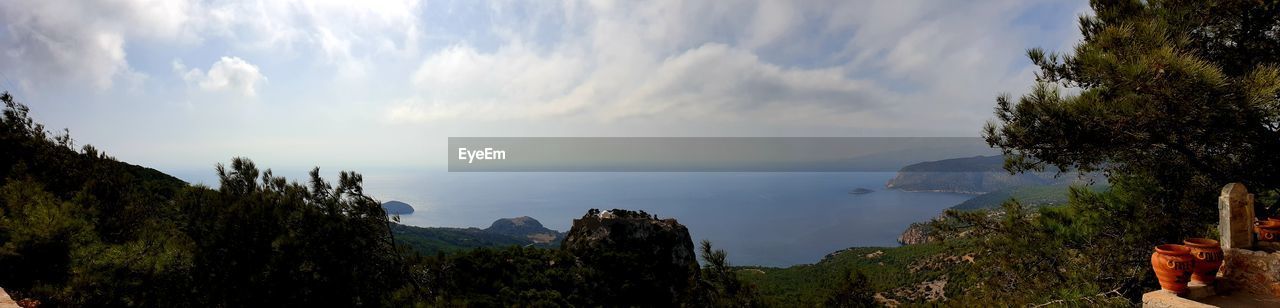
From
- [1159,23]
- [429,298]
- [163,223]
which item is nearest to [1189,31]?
[1159,23]

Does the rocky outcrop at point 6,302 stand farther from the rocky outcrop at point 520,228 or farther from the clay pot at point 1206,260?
the rocky outcrop at point 520,228

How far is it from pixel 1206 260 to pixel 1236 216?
69 cm

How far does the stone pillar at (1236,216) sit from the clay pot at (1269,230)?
0.95 ft

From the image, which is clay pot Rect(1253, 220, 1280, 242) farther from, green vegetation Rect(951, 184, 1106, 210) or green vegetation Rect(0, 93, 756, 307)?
green vegetation Rect(951, 184, 1106, 210)

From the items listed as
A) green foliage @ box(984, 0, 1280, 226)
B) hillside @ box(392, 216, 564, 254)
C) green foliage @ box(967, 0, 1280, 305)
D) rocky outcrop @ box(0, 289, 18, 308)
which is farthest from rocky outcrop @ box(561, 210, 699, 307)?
hillside @ box(392, 216, 564, 254)

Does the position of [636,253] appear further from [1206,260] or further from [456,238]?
[456,238]

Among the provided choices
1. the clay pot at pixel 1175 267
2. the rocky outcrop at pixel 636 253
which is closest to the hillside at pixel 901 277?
the rocky outcrop at pixel 636 253

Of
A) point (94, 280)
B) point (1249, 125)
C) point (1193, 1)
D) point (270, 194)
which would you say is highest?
point (1193, 1)

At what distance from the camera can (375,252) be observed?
28.9 ft

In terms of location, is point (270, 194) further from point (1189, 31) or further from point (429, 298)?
point (1189, 31)

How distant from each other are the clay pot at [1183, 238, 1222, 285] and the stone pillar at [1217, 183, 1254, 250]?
14.1 inches

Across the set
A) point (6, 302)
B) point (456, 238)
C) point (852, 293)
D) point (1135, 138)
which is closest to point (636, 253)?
point (852, 293)

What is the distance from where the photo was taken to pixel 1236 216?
442 centimetres

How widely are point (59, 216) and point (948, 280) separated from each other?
142 feet
